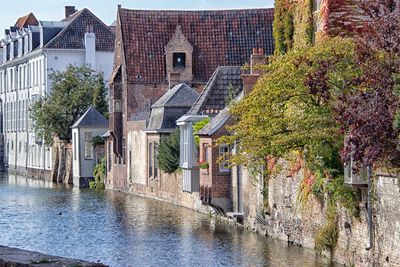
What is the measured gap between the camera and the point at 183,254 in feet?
92.7

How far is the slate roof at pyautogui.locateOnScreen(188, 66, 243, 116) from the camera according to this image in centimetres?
4228

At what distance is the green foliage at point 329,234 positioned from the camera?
2564cm

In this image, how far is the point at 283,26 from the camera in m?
36.0

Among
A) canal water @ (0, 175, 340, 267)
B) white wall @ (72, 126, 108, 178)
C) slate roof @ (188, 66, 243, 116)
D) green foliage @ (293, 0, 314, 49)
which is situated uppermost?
green foliage @ (293, 0, 314, 49)

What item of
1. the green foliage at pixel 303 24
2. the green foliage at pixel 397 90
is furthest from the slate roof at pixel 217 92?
the green foliage at pixel 397 90

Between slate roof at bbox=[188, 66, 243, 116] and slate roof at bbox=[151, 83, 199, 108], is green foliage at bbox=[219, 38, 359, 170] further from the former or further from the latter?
slate roof at bbox=[151, 83, 199, 108]

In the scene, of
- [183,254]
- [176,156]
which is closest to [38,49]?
[176,156]

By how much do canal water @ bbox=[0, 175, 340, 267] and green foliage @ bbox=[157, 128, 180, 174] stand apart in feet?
5.16

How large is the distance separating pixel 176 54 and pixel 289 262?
30761mm

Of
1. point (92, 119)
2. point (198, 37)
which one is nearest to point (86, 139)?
point (92, 119)

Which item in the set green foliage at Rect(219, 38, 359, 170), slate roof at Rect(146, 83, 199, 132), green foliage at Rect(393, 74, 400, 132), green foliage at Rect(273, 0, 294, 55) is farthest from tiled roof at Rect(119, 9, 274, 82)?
green foliage at Rect(393, 74, 400, 132)

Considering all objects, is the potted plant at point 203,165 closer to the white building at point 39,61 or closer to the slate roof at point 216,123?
the slate roof at point 216,123

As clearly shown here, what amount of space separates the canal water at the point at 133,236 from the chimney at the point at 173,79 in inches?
250

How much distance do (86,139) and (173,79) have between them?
488 inches
